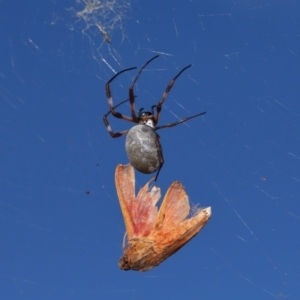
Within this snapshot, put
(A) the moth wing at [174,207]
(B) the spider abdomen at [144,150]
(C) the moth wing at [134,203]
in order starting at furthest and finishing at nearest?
1. (C) the moth wing at [134,203]
2. (A) the moth wing at [174,207]
3. (B) the spider abdomen at [144,150]

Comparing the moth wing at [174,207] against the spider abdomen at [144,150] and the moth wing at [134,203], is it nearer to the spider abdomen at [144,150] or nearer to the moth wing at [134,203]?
the moth wing at [134,203]

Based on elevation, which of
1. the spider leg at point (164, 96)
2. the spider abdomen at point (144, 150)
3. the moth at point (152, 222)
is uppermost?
the spider leg at point (164, 96)

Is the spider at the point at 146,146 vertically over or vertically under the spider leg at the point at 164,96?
under

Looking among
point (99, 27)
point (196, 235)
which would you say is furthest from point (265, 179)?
point (99, 27)

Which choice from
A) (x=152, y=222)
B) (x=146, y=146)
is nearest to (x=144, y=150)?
(x=146, y=146)

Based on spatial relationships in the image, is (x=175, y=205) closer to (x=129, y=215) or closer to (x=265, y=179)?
(x=129, y=215)

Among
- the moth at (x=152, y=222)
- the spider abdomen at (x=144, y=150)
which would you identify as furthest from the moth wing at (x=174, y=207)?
the spider abdomen at (x=144, y=150)

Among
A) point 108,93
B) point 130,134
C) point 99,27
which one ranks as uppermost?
point 99,27
